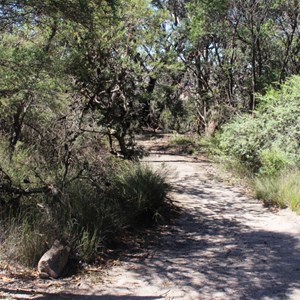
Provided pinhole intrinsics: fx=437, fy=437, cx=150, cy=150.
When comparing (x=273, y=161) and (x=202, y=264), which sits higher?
(x=273, y=161)

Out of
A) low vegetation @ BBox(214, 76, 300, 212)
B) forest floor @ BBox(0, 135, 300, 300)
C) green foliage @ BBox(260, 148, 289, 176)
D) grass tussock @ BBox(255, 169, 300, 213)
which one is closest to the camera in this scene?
forest floor @ BBox(0, 135, 300, 300)

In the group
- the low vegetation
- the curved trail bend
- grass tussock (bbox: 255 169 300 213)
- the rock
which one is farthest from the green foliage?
the rock

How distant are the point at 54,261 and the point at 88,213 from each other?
1.26 metres

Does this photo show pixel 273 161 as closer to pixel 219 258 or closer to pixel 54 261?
pixel 219 258

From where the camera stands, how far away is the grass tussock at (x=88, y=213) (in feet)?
18.7

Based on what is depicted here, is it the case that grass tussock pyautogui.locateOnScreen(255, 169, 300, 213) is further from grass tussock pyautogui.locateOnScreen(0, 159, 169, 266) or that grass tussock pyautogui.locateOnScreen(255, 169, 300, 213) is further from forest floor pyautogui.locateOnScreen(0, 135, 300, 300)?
grass tussock pyautogui.locateOnScreen(0, 159, 169, 266)

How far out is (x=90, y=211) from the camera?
657cm

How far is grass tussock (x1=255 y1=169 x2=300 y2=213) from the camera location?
825 centimetres

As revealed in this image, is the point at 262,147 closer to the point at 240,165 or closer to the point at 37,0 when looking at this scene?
the point at 240,165

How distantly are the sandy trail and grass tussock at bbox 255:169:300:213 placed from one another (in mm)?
218

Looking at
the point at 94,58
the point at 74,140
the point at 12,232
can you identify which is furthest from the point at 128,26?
the point at 12,232

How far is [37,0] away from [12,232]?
299cm

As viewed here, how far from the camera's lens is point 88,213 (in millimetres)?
6500

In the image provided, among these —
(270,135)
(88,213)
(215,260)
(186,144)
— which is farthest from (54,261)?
(186,144)
